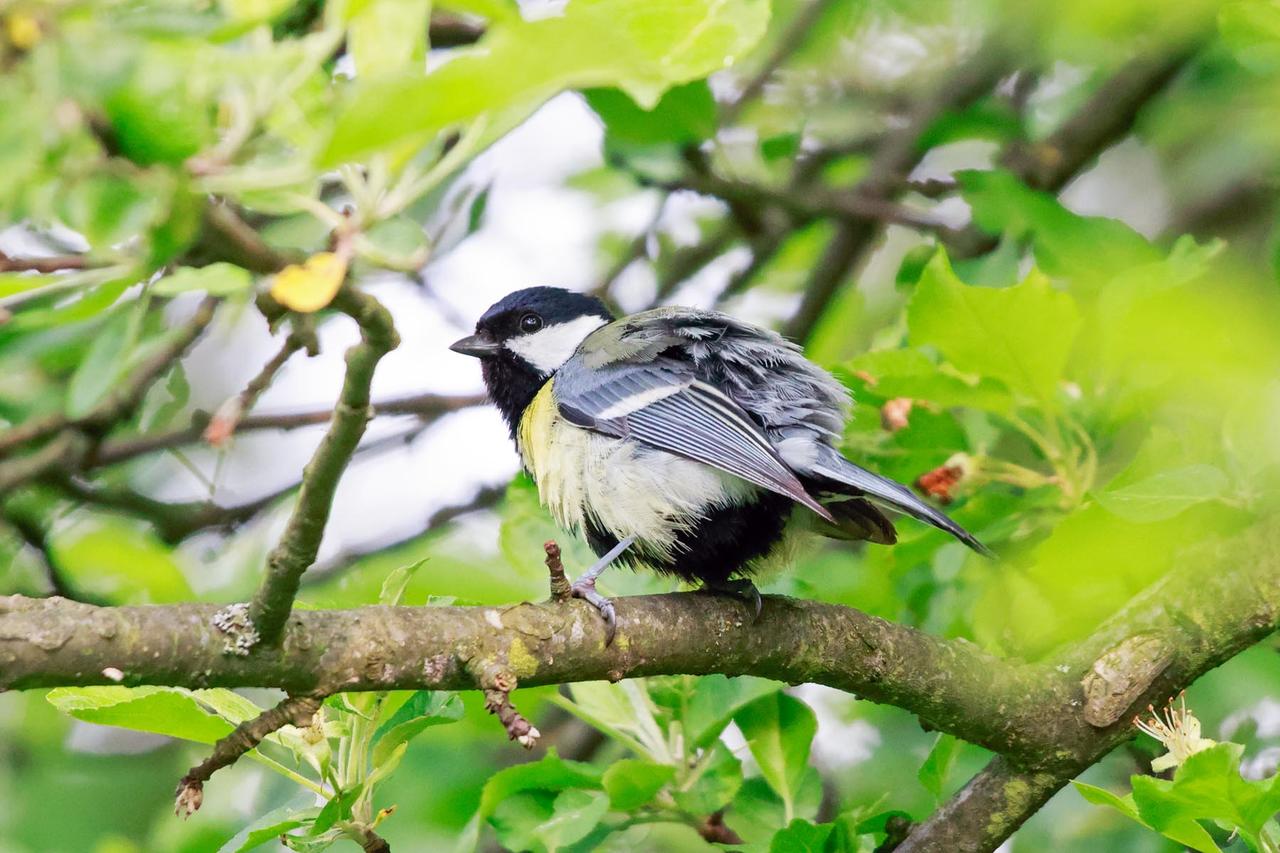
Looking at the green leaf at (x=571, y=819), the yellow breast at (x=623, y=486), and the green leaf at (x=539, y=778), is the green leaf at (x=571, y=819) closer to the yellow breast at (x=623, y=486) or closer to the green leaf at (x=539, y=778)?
the green leaf at (x=539, y=778)

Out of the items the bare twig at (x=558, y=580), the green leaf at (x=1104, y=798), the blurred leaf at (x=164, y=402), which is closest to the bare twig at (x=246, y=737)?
the bare twig at (x=558, y=580)

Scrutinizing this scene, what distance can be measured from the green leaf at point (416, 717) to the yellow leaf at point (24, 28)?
3.70ft

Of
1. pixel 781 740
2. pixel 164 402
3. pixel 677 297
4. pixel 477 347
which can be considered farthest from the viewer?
pixel 677 297

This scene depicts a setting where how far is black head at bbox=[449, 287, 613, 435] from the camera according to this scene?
3277 mm

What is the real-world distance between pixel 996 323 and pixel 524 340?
4.50 ft

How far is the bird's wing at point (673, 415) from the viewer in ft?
7.92

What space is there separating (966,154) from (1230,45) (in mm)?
2632

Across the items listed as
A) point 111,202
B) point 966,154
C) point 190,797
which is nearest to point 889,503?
point 190,797

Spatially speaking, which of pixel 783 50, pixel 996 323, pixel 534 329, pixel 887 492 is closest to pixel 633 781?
pixel 887 492

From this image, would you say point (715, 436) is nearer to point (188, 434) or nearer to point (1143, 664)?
point (1143, 664)

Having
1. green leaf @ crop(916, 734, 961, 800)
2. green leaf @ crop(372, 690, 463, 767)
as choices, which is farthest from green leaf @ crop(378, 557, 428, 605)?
green leaf @ crop(916, 734, 961, 800)

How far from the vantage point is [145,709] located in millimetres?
1787

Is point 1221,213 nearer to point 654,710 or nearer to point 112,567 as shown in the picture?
point 654,710

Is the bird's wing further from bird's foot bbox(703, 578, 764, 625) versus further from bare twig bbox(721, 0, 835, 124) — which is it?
bare twig bbox(721, 0, 835, 124)
